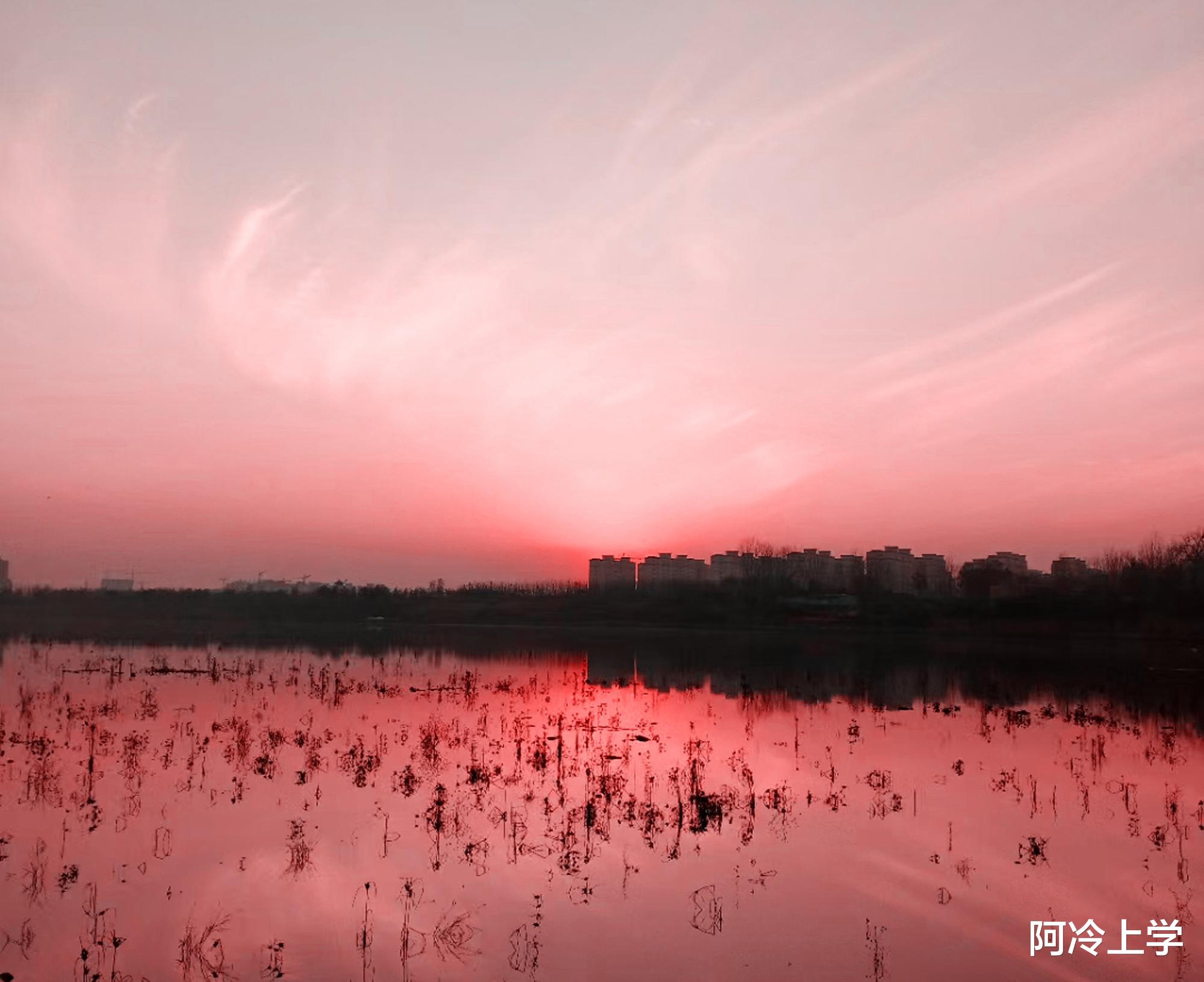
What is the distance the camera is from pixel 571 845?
12.8m

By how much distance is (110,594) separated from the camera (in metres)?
109

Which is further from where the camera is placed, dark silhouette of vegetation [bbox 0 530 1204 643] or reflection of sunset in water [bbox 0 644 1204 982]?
dark silhouette of vegetation [bbox 0 530 1204 643]

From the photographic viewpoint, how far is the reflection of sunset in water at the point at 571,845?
926 cm

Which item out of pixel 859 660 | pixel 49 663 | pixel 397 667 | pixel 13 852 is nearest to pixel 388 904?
pixel 13 852

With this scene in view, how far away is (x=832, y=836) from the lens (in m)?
13.7

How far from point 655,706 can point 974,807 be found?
14.4 meters

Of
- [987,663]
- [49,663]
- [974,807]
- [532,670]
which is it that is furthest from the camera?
[987,663]

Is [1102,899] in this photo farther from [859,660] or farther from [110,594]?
[110,594]

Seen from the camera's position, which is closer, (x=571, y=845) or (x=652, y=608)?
(x=571, y=845)

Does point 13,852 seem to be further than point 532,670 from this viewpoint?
No

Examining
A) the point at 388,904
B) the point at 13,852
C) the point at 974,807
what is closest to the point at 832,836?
the point at 974,807

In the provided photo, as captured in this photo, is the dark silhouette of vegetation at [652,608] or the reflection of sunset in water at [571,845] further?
the dark silhouette of vegetation at [652,608]

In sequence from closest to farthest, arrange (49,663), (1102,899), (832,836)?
(1102,899)
(832,836)
(49,663)

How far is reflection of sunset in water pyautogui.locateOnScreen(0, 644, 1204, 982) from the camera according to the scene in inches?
364
